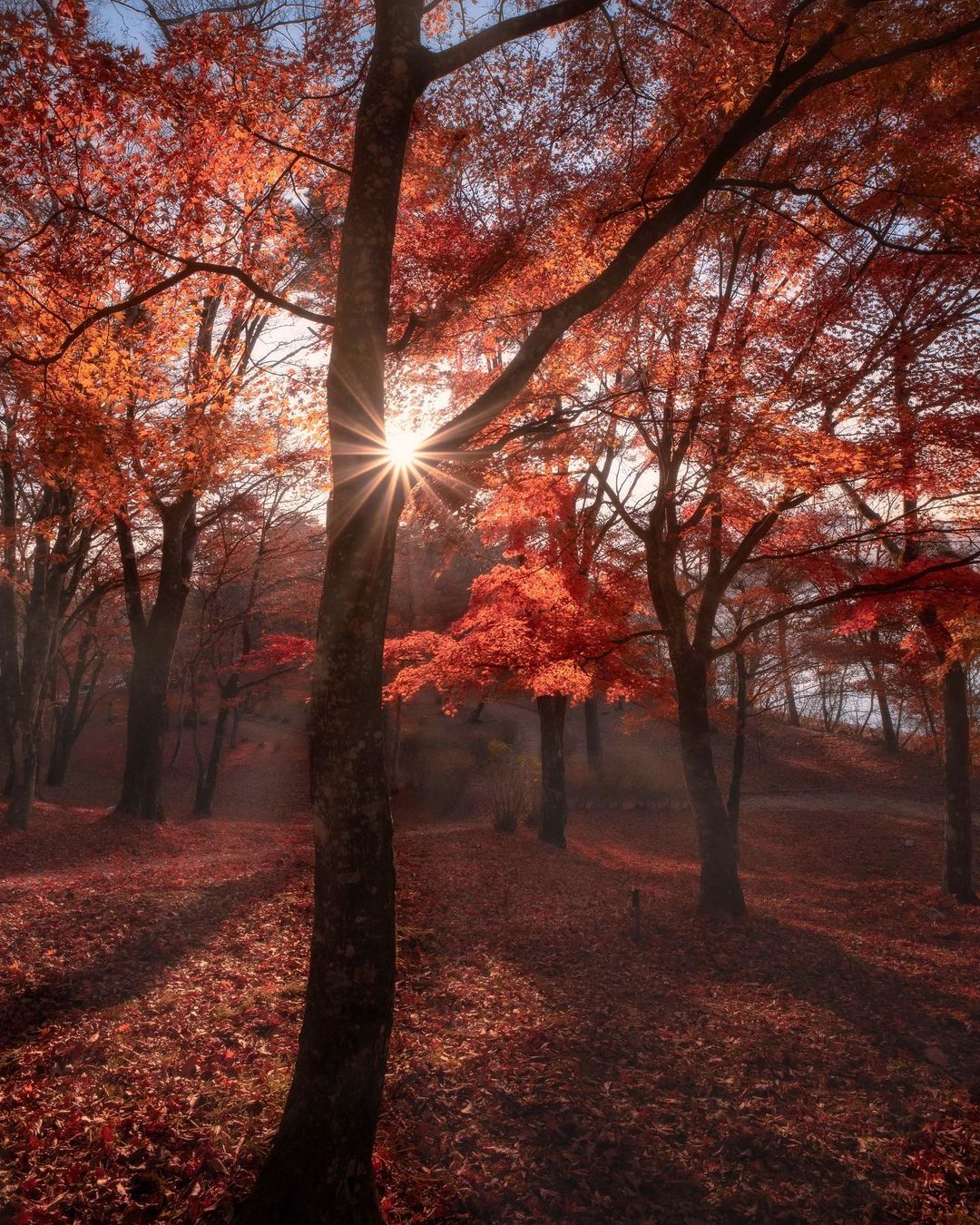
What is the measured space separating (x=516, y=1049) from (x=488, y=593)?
8940 mm

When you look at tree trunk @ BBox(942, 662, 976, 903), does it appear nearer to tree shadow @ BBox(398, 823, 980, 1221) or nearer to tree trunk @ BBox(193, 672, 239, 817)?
tree shadow @ BBox(398, 823, 980, 1221)

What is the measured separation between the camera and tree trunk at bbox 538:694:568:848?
1611 centimetres

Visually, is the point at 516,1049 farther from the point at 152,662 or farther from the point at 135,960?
the point at 152,662

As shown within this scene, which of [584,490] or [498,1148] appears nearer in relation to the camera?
[498,1148]

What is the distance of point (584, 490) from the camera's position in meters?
13.3

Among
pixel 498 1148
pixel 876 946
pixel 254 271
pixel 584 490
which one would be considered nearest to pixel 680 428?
pixel 584 490

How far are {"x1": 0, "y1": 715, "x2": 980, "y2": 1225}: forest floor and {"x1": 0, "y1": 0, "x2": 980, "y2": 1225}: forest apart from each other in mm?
41

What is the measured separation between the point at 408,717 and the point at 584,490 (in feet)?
58.7

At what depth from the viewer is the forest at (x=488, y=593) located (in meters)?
4.03

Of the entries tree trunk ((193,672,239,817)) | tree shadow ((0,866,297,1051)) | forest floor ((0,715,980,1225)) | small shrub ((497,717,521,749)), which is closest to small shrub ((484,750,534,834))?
small shrub ((497,717,521,749))

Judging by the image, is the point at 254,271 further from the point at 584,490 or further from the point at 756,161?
the point at 584,490

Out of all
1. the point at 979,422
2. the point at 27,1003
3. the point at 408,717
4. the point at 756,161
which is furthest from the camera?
the point at 408,717

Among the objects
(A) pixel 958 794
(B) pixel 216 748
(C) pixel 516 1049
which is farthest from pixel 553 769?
(B) pixel 216 748

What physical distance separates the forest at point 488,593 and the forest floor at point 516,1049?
0.14 ft
